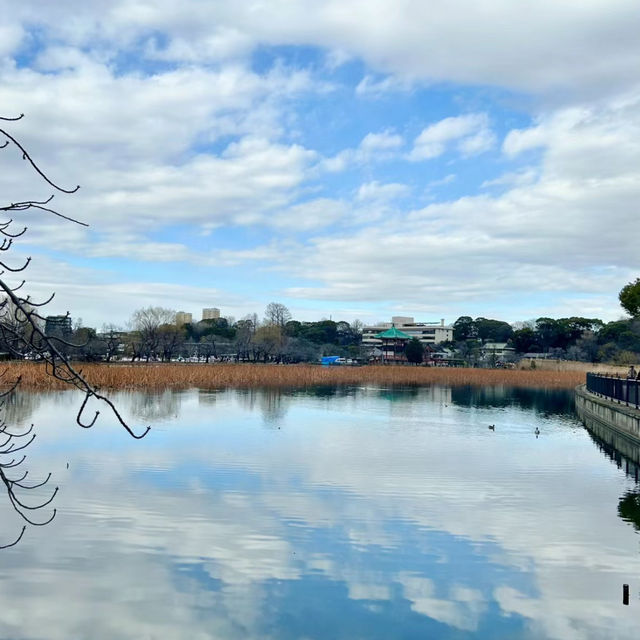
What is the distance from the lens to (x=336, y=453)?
18391mm

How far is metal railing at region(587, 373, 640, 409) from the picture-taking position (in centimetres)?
2289

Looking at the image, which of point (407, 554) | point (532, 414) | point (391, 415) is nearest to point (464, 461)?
point (407, 554)

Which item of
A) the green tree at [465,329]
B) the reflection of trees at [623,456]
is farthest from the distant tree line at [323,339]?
the reflection of trees at [623,456]

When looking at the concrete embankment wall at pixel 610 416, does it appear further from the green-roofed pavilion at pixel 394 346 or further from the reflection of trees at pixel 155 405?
the green-roofed pavilion at pixel 394 346

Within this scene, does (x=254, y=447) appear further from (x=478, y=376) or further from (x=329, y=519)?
(x=478, y=376)

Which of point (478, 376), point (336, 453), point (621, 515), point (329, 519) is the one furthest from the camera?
point (478, 376)

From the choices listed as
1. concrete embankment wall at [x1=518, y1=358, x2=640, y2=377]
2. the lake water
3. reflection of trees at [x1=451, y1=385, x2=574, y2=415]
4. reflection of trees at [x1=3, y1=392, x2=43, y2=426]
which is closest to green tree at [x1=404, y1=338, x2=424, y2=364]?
concrete embankment wall at [x1=518, y1=358, x2=640, y2=377]

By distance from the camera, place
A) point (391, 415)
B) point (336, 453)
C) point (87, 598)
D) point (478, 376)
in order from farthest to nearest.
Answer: point (478, 376) < point (391, 415) < point (336, 453) < point (87, 598)

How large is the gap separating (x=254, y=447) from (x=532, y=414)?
16.7 meters

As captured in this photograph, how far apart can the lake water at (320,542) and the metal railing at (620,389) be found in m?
3.32

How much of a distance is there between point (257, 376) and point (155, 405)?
680 inches

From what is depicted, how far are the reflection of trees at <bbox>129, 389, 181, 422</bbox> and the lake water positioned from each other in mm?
4440

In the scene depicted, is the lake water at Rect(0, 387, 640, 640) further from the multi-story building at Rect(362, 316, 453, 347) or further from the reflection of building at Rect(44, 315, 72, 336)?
the multi-story building at Rect(362, 316, 453, 347)

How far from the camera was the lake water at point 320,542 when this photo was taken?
7.76 m
